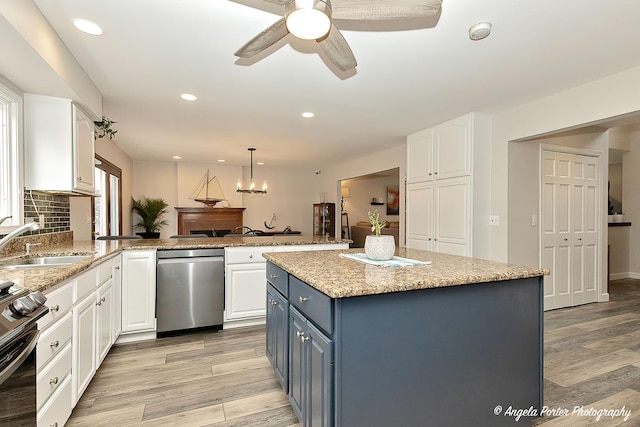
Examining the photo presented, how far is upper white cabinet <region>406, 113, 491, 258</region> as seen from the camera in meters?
3.69

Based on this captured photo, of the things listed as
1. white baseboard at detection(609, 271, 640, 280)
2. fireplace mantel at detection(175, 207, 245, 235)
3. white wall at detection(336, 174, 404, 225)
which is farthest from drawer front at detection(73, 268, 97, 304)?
white wall at detection(336, 174, 404, 225)

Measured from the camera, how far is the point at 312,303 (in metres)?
1.50

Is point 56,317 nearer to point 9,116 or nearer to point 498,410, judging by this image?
point 9,116

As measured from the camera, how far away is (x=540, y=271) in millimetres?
1684

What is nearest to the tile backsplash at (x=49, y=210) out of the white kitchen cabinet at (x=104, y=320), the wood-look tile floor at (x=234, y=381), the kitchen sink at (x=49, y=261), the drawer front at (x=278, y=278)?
the kitchen sink at (x=49, y=261)

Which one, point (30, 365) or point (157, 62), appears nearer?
point (30, 365)

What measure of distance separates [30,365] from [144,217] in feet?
20.6

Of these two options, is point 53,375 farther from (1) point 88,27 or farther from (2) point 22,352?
(1) point 88,27

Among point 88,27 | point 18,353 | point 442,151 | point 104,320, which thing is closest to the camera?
point 18,353

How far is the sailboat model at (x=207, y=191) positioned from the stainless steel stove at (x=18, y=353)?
6508 millimetres

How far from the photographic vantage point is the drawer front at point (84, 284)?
5.90 feet

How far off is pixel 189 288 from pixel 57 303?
5.03 feet

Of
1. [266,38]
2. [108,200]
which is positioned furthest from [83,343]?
[108,200]

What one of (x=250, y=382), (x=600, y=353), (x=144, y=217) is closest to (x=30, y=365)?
(x=250, y=382)
